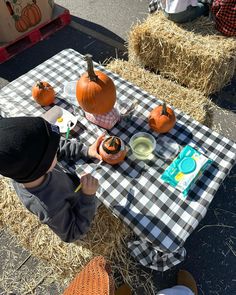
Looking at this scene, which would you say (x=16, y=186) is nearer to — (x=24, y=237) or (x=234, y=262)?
(x=24, y=237)

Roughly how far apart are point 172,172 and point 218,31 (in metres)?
2.47

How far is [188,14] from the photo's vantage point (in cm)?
372

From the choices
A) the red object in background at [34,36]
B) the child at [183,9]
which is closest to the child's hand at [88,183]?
the child at [183,9]

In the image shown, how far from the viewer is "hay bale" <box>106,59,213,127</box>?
3.54 m

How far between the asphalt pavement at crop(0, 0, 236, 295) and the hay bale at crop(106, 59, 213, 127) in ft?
1.27

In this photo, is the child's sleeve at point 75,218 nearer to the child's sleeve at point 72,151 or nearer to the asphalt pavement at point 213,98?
the child's sleeve at point 72,151

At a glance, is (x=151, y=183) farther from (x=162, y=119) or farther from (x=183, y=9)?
(x=183, y=9)

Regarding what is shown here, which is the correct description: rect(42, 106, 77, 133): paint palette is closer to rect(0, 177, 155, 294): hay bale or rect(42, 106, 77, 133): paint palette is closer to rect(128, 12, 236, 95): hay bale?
rect(0, 177, 155, 294): hay bale

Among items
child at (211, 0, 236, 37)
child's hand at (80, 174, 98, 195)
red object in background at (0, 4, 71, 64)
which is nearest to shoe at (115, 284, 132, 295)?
child's hand at (80, 174, 98, 195)

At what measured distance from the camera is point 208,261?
2.87m

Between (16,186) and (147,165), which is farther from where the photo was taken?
(147,165)

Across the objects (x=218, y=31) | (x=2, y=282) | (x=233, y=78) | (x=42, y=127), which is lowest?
(x=2, y=282)

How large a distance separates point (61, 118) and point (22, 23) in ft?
8.83

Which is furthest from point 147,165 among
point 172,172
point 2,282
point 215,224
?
point 2,282
